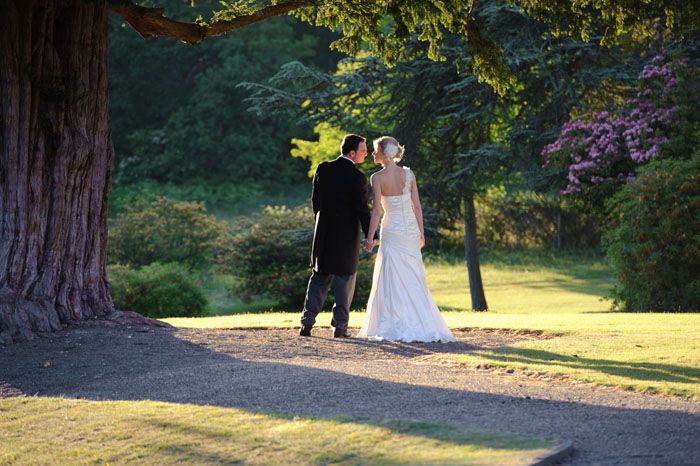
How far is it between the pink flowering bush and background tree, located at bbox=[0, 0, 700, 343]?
9.29 m

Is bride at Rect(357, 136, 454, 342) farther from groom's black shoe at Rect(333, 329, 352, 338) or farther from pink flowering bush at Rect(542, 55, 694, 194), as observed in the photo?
pink flowering bush at Rect(542, 55, 694, 194)

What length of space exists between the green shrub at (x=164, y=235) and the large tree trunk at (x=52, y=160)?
14115 millimetres

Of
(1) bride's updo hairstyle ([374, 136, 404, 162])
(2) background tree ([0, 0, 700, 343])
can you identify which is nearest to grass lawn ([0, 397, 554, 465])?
(2) background tree ([0, 0, 700, 343])

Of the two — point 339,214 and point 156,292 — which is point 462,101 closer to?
point 156,292

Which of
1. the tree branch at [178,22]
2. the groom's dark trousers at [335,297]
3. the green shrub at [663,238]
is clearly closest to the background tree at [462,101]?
the green shrub at [663,238]

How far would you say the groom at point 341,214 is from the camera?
38.2ft

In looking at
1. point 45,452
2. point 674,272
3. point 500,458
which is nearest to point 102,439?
point 45,452

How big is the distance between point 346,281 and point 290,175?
3775 cm

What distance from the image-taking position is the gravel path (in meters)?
6.96

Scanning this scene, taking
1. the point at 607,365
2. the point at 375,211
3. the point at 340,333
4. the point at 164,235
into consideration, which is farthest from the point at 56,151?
the point at 164,235

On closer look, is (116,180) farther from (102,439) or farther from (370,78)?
(102,439)

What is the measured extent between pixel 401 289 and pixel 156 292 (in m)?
11.3

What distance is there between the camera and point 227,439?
22.9ft

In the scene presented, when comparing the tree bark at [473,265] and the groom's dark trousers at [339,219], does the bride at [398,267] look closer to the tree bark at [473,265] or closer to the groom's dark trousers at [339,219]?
the groom's dark trousers at [339,219]
